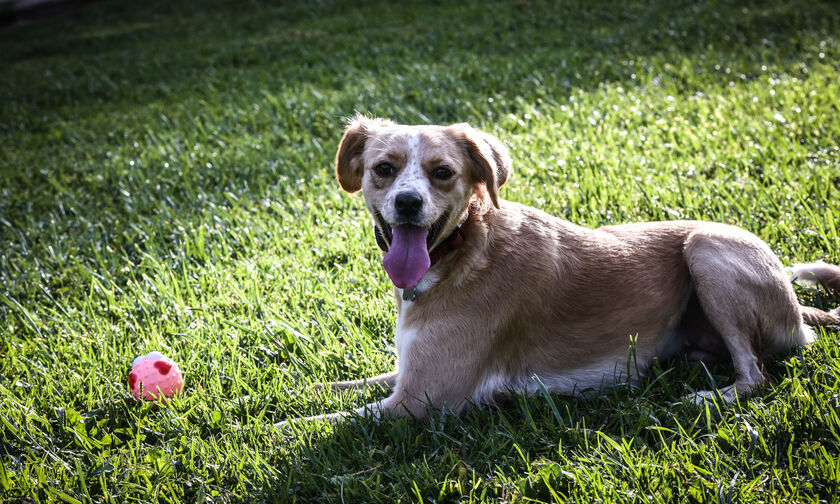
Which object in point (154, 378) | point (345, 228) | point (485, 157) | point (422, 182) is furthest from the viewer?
point (345, 228)

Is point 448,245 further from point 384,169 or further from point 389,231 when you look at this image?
point 384,169

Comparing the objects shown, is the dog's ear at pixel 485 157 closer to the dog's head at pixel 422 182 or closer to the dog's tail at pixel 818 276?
the dog's head at pixel 422 182

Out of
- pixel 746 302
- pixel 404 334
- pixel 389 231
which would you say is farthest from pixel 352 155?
pixel 746 302

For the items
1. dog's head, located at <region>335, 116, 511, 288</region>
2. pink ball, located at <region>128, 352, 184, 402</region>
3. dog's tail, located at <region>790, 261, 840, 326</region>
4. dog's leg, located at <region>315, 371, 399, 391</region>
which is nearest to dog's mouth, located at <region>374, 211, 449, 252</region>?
dog's head, located at <region>335, 116, 511, 288</region>

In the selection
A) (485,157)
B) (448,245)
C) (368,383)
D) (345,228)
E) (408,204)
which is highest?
(485,157)

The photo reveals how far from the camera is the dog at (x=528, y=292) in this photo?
3230 mm

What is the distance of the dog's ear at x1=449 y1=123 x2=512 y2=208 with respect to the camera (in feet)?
11.2

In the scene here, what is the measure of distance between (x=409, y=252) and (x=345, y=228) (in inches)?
79.0

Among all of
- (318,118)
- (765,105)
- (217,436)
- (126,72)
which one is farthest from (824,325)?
(126,72)

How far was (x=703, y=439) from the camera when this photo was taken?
291cm

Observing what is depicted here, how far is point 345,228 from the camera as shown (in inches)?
204

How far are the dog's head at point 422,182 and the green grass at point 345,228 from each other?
31.0 inches

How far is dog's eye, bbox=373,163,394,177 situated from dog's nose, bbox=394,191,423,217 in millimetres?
282

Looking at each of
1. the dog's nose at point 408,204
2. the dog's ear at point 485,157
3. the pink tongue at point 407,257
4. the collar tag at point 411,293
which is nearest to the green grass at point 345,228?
the collar tag at point 411,293
